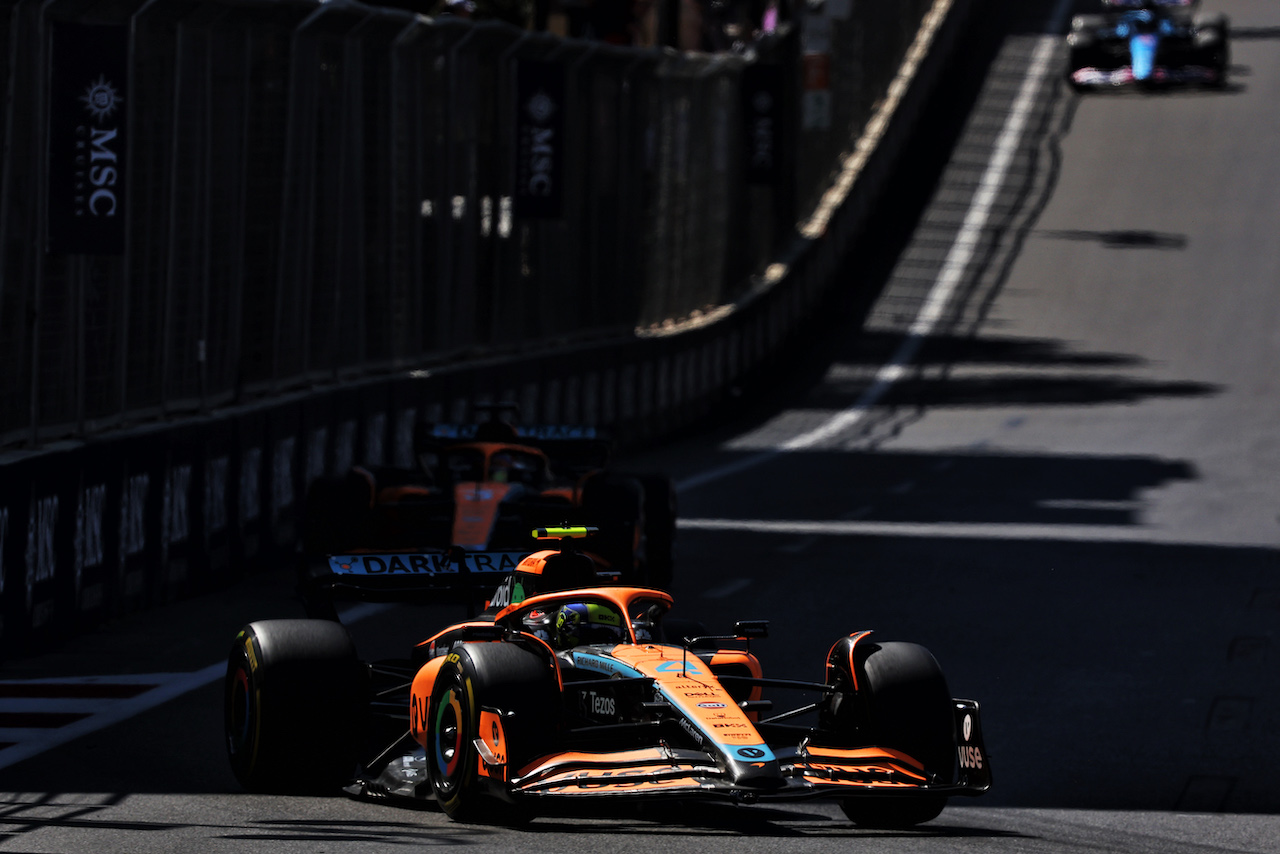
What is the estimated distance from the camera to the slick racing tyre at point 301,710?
26.7 feet

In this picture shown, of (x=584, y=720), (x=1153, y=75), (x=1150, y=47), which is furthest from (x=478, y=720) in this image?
(x=1153, y=75)

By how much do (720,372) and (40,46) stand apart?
17649 mm

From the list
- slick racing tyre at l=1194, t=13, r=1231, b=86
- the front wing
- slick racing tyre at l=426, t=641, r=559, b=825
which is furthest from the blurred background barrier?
slick racing tyre at l=1194, t=13, r=1231, b=86

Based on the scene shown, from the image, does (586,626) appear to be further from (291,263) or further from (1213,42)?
(1213,42)

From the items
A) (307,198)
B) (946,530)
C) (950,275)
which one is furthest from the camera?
(950,275)

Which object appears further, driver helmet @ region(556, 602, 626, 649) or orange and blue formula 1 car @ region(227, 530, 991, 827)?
driver helmet @ region(556, 602, 626, 649)

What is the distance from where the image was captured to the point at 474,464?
48.8ft

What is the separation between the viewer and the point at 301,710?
8.18m

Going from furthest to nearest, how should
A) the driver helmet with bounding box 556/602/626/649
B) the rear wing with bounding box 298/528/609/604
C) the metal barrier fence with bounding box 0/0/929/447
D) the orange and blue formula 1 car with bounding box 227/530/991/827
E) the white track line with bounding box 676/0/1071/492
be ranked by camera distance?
the white track line with bounding box 676/0/1071/492, the metal barrier fence with bounding box 0/0/929/447, the rear wing with bounding box 298/528/609/604, the driver helmet with bounding box 556/602/626/649, the orange and blue formula 1 car with bounding box 227/530/991/827

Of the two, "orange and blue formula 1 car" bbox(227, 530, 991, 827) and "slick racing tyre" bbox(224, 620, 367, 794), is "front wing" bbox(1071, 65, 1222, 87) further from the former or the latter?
"slick racing tyre" bbox(224, 620, 367, 794)

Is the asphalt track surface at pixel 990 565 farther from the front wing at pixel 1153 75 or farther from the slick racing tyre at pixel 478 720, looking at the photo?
the front wing at pixel 1153 75

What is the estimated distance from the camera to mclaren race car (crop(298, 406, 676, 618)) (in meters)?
14.0

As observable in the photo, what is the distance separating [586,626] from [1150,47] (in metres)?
46.5

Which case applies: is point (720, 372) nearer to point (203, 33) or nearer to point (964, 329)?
point (964, 329)
